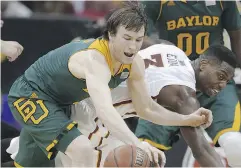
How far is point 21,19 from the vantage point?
26.3 ft

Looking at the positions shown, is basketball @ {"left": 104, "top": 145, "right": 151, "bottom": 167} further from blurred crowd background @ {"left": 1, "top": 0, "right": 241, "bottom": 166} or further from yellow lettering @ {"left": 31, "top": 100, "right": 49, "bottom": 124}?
blurred crowd background @ {"left": 1, "top": 0, "right": 241, "bottom": 166}

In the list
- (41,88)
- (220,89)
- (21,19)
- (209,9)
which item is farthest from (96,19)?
(41,88)

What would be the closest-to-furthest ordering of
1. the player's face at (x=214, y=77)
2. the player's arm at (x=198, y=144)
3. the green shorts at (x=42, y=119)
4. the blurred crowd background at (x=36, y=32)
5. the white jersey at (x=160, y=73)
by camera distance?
the green shorts at (x=42, y=119), the player's arm at (x=198, y=144), the white jersey at (x=160, y=73), the player's face at (x=214, y=77), the blurred crowd background at (x=36, y=32)

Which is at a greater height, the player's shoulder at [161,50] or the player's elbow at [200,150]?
the player's shoulder at [161,50]

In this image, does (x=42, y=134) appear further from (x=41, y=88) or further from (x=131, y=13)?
(x=131, y=13)

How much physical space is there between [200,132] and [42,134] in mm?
1050

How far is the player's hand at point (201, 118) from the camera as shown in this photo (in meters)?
4.66

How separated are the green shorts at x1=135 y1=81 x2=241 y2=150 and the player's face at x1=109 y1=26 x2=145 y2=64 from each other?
1.52 meters

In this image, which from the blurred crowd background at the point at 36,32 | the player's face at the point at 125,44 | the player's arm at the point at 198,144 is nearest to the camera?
the player's face at the point at 125,44

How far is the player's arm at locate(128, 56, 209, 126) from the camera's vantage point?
4707 mm

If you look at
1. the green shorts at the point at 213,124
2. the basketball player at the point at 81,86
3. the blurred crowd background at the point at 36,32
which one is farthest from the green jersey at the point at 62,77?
the blurred crowd background at the point at 36,32

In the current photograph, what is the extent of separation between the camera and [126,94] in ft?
17.4

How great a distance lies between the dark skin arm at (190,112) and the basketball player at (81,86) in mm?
213

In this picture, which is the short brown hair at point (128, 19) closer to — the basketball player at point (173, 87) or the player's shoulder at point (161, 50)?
the basketball player at point (173, 87)
